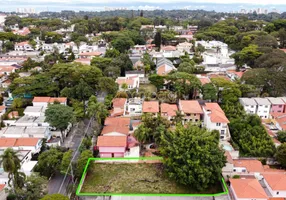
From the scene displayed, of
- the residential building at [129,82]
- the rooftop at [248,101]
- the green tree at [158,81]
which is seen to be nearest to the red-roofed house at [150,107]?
the residential building at [129,82]

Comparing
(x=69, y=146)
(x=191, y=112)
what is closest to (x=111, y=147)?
(x=69, y=146)

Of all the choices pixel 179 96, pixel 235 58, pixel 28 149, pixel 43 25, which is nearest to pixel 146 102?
pixel 179 96

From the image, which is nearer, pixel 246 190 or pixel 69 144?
pixel 246 190

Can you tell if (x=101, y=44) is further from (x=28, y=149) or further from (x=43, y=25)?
(x=28, y=149)

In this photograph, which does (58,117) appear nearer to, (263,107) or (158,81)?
(158,81)

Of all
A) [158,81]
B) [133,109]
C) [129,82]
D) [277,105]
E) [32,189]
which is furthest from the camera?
[129,82]

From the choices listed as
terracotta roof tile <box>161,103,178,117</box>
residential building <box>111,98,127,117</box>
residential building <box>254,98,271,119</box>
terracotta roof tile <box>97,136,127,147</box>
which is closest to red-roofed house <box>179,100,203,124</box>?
terracotta roof tile <box>161,103,178,117</box>
